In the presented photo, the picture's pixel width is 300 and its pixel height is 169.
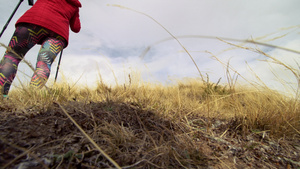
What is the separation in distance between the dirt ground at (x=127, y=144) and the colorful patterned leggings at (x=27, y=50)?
856 mm

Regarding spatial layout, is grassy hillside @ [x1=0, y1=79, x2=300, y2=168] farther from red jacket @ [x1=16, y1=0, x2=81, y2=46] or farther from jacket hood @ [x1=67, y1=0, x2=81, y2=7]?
jacket hood @ [x1=67, y1=0, x2=81, y2=7]

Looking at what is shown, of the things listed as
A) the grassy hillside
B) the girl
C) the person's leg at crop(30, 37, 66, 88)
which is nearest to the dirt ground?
the grassy hillside

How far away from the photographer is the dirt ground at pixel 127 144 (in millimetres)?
715

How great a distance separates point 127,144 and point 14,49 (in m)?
2.10

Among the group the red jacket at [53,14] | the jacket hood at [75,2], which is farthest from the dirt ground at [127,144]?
the jacket hood at [75,2]

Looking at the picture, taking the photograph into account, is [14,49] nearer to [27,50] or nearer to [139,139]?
[27,50]

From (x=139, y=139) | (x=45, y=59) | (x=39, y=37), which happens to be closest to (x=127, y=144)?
(x=139, y=139)

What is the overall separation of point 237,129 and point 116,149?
114 cm

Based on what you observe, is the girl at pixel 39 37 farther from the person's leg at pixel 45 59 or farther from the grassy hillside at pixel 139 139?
the grassy hillside at pixel 139 139

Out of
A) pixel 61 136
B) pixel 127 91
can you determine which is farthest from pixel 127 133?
pixel 127 91

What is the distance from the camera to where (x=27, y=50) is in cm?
206

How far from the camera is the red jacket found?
1.94 m

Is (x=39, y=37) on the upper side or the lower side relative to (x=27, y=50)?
upper

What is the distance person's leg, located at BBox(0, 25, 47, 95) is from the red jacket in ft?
0.38
